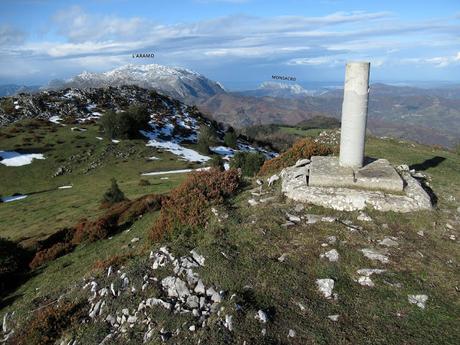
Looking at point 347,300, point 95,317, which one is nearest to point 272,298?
point 347,300

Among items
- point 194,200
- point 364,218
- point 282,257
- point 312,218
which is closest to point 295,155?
point 194,200

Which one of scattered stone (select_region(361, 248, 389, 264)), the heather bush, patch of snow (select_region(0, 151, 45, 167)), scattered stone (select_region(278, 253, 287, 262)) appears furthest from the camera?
the heather bush

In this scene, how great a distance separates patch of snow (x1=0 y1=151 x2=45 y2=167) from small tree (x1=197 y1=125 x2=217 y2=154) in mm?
27310

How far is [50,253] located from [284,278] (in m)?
15.6

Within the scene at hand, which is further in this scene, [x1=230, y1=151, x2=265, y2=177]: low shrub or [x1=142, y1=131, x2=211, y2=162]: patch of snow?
[x1=142, y1=131, x2=211, y2=162]: patch of snow

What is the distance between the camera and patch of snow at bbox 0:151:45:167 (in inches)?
2345

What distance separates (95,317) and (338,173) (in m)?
11.7

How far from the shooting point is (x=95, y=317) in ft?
39.7

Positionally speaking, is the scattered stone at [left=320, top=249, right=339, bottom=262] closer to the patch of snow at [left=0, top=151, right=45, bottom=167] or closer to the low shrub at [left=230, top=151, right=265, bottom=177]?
the low shrub at [left=230, top=151, right=265, bottom=177]

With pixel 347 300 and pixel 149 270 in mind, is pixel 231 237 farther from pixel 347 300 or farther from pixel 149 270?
pixel 347 300

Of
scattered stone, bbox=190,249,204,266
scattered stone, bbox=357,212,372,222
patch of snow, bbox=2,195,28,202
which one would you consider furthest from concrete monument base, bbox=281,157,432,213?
patch of snow, bbox=2,195,28,202

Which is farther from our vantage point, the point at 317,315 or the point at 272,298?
the point at 272,298

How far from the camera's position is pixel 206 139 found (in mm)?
74875

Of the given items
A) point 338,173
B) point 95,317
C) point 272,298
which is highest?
point 338,173
